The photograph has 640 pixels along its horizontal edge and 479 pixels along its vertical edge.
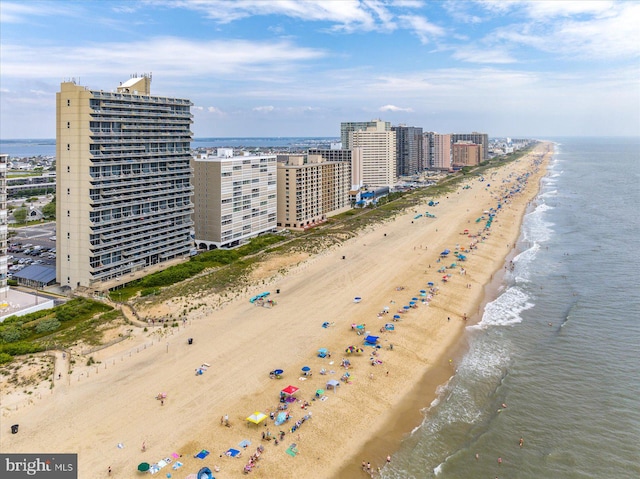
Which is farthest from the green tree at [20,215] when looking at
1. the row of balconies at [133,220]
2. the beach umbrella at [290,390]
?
the beach umbrella at [290,390]

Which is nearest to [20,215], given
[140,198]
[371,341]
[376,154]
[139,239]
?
[139,239]

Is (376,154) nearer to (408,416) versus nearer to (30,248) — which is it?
(30,248)

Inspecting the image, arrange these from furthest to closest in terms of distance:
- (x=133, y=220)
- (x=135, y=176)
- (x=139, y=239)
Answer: (x=139, y=239), (x=133, y=220), (x=135, y=176)

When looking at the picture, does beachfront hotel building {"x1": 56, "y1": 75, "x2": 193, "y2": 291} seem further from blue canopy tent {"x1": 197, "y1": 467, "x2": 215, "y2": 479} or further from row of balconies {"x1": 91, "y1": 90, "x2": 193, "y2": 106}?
blue canopy tent {"x1": 197, "y1": 467, "x2": 215, "y2": 479}

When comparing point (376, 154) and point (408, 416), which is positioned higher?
point (376, 154)

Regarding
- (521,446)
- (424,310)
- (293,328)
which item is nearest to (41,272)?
(293,328)
